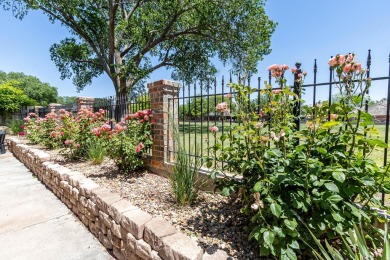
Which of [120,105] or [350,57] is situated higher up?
[350,57]

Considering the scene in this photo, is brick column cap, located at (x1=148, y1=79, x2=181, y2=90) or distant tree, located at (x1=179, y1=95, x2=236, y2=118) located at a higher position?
brick column cap, located at (x1=148, y1=79, x2=181, y2=90)

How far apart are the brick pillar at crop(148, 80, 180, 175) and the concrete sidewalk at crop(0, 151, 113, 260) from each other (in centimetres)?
138

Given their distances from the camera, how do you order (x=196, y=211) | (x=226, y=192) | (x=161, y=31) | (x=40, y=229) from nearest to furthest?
(x=226, y=192) → (x=196, y=211) → (x=40, y=229) → (x=161, y=31)

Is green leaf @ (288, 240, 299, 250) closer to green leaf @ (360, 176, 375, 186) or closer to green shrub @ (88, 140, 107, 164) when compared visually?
green leaf @ (360, 176, 375, 186)

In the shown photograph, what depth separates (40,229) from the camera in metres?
2.59

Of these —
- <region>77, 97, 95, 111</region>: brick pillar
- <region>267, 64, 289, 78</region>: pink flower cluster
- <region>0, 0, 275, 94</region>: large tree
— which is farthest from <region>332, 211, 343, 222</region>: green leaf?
<region>0, 0, 275, 94</region>: large tree

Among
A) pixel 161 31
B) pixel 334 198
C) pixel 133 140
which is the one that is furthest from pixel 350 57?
pixel 161 31

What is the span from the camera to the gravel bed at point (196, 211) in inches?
66.5

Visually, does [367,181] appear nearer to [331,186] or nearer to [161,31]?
[331,186]

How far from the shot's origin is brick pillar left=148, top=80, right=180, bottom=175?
3.28m

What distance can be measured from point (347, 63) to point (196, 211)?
5.96 feet

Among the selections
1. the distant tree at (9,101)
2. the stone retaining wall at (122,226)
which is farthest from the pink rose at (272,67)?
the distant tree at (9,101)

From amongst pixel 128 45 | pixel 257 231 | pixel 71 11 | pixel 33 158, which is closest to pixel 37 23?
pixel 71 11

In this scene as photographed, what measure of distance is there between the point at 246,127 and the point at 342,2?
5310mm
